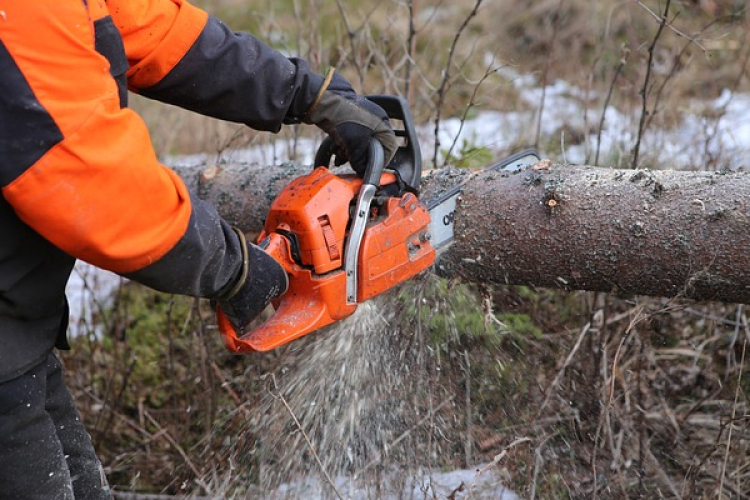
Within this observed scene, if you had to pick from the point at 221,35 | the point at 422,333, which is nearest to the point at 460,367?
the point at 422,333

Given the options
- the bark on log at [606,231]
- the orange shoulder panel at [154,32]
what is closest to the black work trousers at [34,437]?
the orange shoulder panel at [154,32]

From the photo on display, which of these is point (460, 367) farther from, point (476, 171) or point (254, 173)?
point (254, 173)

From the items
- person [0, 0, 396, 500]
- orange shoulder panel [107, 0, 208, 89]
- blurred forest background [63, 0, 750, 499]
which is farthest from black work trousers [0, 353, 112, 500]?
orange shoulder panel [107, 0, 208, 89]

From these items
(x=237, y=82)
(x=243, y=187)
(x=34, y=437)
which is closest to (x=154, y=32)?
(x=237, y=82)

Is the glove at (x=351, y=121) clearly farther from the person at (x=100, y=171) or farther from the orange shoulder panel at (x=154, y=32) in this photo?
the orange shoulder panel at (x=154, y=32)

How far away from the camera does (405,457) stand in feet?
9.25

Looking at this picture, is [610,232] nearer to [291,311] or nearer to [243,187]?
[291,311]

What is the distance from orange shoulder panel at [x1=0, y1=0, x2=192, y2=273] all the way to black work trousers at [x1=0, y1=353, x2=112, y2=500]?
0.45 m

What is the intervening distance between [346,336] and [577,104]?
349 cm

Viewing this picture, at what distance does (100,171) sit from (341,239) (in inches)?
36.5

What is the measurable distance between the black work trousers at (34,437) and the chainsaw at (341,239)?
0.51m

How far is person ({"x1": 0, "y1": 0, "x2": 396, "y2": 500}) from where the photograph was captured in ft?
5.14

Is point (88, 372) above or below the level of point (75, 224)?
below

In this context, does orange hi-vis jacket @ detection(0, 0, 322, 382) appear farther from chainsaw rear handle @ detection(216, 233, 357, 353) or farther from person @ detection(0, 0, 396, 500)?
chainsaw rear handle @ detection(216, 233, 357, 353)
